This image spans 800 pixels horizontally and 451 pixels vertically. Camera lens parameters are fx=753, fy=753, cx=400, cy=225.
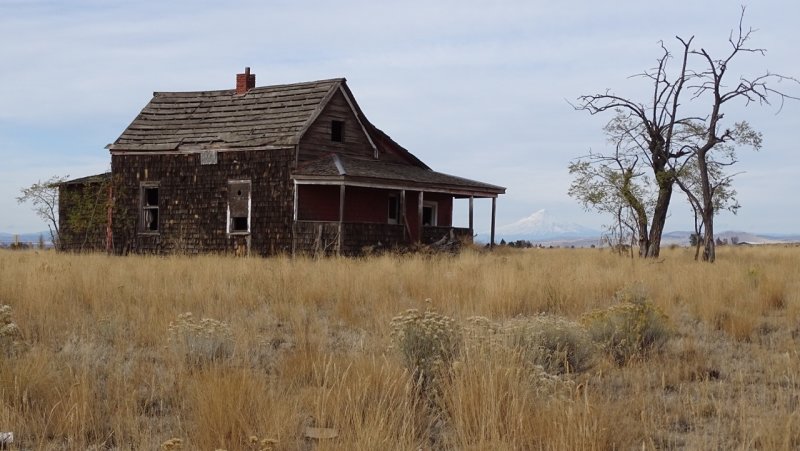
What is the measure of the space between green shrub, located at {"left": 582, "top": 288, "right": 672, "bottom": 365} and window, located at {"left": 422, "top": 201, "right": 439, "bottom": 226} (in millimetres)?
18713

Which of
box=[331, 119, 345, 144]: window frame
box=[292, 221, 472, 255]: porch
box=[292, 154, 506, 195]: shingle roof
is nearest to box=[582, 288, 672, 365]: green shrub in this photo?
box=[292, 221, 472, 255]: porch

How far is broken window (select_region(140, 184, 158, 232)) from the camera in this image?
938 inches

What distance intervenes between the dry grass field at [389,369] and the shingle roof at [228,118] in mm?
12129

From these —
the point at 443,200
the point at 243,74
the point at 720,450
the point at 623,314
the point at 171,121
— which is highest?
the point at 243,74

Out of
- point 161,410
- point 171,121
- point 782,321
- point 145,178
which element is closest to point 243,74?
point 171,121

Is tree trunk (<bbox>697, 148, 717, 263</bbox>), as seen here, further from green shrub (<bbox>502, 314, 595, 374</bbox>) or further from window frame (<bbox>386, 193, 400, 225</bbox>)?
green shrub (<bbox>502, 314, 595, 374</bbox>)

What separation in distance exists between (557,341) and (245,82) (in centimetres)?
2048

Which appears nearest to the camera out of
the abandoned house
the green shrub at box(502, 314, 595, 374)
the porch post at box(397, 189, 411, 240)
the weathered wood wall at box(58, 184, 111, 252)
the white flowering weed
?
the green shrub at box(502, 314, 595, 374)

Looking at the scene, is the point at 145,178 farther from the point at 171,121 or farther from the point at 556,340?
the point at 556,340

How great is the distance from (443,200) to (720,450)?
22377mm

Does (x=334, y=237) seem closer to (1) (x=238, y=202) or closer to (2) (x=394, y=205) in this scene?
(1) (x=238, y=202)

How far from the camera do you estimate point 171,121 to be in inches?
963

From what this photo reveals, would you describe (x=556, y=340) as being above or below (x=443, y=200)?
below

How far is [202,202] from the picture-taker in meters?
22.7
